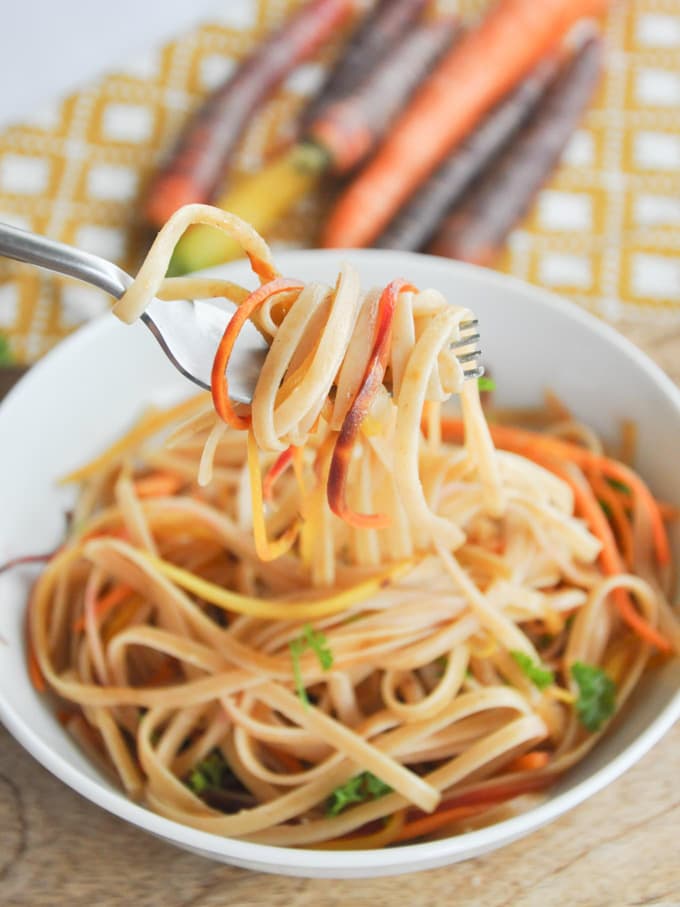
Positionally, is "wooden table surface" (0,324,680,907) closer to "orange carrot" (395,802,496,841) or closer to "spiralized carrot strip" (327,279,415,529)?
"orange carrot" (395,802,496,841)

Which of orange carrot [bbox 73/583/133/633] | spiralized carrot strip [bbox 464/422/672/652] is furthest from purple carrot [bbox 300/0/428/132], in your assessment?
orange carrot [bbox 73/583/133/633]

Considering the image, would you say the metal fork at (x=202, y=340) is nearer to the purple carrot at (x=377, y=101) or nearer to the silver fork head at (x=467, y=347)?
the silver fork head at (x=467, y=347)

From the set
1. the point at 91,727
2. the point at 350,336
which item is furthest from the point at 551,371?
the point at 91,727

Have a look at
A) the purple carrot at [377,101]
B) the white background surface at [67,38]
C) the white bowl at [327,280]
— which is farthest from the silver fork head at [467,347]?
the white background surface at [67,38]

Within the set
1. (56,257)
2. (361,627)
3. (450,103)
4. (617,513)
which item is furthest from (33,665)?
(450,103)

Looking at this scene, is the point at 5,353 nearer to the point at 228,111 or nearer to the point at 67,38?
the point at 228,111

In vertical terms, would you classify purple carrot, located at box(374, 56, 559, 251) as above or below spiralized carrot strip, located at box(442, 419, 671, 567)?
above

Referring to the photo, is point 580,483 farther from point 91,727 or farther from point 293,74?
point 293,74
